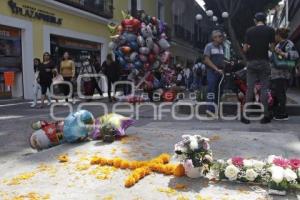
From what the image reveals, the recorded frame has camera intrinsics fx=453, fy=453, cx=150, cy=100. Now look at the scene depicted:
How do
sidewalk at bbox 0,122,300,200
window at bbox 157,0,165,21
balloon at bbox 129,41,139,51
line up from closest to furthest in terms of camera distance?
1. sidewalk at bbox 0,122,300,200
2. balloon at bbox 129,41,139,51
3. window at bbox 157,0,165,21

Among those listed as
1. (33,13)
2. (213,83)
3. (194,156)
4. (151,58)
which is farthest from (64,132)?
(33,13)

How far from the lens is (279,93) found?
26.8ft

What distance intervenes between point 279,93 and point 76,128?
4122 millimetres

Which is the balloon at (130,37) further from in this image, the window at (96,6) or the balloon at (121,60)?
the window at (96,6)

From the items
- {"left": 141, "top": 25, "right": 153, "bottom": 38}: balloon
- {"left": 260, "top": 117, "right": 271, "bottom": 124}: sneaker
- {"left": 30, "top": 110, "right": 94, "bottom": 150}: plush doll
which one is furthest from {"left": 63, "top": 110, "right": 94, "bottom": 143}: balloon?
{"left": 141, "top": 25, "right": 153, "bottom": 38}: balloon

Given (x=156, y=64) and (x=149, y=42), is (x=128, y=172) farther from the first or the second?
(x=156, y=64)

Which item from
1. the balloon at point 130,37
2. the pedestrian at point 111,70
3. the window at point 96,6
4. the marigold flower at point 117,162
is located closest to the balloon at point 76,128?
the marigold flower at point 117,162

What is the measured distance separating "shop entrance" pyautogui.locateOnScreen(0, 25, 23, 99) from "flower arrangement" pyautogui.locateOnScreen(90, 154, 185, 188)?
1149cm

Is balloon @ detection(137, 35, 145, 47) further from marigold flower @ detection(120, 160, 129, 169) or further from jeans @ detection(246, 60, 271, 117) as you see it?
marigold flower @ detection(120, 160, 129, 169)

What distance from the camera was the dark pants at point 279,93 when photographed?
8.15 metres

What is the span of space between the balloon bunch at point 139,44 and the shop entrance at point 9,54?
4.16 m

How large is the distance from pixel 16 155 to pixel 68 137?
83 centimetres

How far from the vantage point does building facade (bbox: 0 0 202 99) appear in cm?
1556

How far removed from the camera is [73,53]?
67.3 feet
